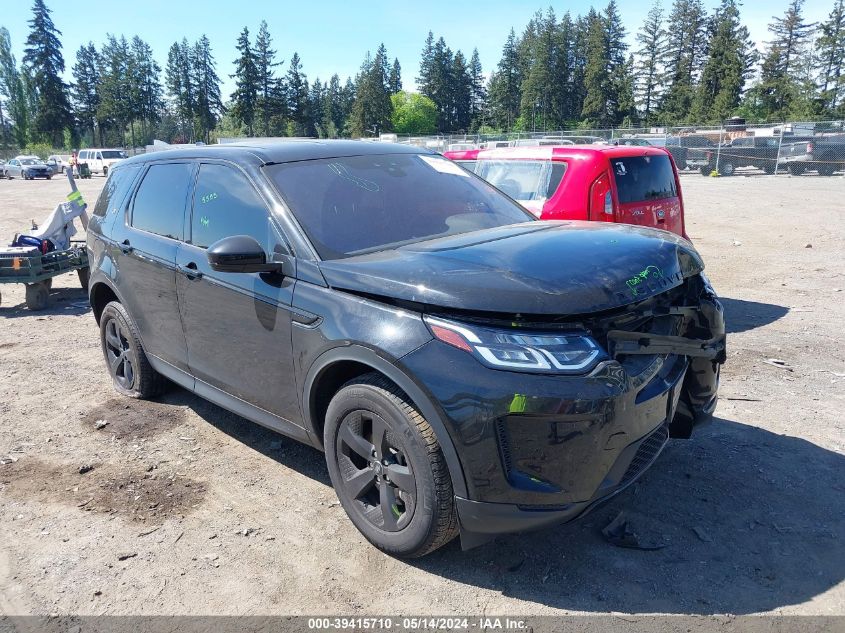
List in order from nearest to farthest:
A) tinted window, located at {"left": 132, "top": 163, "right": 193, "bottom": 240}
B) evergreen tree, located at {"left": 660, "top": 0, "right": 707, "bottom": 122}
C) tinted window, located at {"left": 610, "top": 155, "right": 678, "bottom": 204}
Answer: tinted window, located at {"left": 132, "top": 163, "right": 193, "bottom": 240} → tinted window, located at {"left": 610, "top": 155, "right": 678, "bottom": 204} → evergreen tree, located at {"left": 660, "top": 0, "right": 707, "bottom": 122}

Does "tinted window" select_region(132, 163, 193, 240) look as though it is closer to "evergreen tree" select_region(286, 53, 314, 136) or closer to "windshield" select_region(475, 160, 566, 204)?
"windshield" select_region(475, 160, 566, 204)

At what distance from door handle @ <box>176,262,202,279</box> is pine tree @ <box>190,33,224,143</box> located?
4066 inches

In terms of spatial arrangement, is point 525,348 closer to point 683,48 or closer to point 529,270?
point 529,270

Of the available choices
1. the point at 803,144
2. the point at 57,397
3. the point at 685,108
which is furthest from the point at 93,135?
the point at 57,397

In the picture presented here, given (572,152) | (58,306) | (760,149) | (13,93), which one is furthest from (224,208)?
(13,93)

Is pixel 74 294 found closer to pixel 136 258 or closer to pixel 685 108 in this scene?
pixel 136 258

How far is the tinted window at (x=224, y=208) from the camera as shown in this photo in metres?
3.56

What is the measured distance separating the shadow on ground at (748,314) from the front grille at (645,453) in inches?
160

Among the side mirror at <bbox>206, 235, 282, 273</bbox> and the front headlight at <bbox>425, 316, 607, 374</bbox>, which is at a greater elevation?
the side mirror at <bbox>206, 235, 282, 273</bbox>

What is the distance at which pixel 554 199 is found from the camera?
6.54 m

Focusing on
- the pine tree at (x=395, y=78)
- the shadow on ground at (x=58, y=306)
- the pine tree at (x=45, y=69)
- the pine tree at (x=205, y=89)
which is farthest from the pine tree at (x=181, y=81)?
the shadow on ground at (x=58, y=306)

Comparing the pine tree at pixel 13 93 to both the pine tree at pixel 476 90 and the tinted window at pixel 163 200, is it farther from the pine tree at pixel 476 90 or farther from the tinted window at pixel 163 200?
the tinted window at pixel 163 200

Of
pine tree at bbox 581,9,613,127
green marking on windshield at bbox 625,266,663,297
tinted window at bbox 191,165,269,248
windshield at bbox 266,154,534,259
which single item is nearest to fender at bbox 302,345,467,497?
windshield at bbox 266,154,534,259

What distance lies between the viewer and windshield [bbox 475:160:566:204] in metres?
6.66
